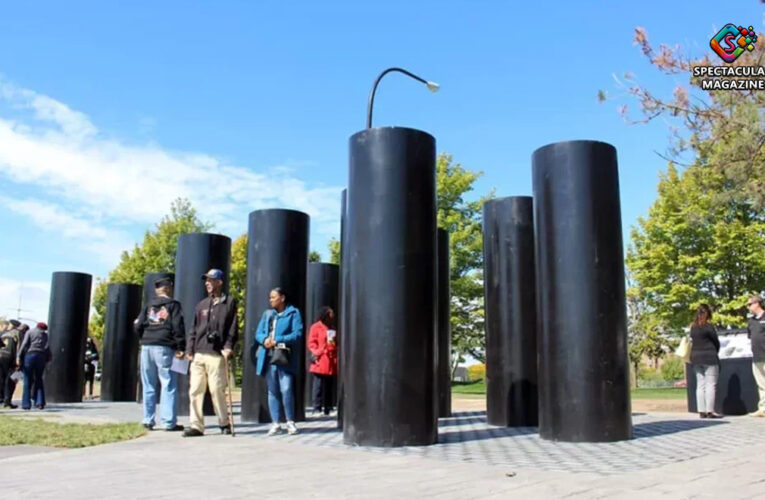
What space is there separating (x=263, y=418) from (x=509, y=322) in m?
3.94

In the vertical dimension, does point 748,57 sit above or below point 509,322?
above

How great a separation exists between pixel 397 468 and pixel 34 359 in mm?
10352

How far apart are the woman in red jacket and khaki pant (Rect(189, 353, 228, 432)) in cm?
370

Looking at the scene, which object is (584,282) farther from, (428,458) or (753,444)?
(428,458)

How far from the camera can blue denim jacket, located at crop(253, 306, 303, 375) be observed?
8.59 m

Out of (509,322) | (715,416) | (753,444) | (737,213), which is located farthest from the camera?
(737,213)

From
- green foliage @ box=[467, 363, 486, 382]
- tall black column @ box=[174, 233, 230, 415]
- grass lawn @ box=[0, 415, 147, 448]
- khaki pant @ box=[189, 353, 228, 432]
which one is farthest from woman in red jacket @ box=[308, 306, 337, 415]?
green foliage @ box=[467, 363, 486, 382]

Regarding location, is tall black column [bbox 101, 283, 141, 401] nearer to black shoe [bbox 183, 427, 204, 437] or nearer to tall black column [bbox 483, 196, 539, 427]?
black shoe [bbox 183, 427, 204, 437]

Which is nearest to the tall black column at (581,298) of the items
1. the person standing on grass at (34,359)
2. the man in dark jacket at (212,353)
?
the man in dark jacket at (212,353)

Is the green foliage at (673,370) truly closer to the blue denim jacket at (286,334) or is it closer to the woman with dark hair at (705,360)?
the woman with dark hair at (705,360)

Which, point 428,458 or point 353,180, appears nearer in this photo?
point 428,458

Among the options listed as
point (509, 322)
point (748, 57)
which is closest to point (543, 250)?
point (509, 322)

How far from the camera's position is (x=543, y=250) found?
27.1 ft

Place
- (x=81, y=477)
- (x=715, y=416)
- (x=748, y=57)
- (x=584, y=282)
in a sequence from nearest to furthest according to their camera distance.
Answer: (x=81, y=477) < (x=584, y=282) < (x=715, y=416) < (x=748, y=57)
